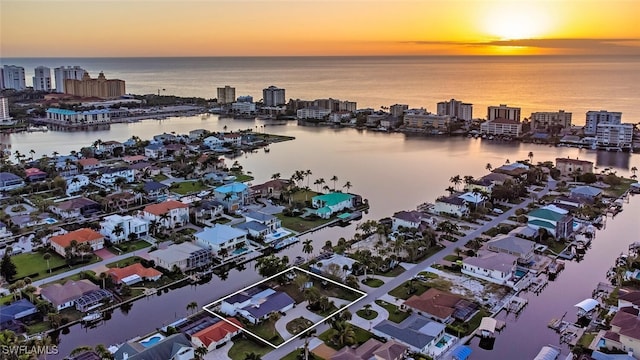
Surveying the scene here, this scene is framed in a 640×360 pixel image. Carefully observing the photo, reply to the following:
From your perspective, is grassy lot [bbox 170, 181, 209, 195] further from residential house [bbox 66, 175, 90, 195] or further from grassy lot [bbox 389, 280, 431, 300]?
grassy lot [bbox 389, 280, 431, 300]

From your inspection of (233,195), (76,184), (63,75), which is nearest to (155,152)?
(76,184)

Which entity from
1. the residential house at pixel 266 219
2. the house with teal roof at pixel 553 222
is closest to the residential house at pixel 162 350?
the residential house at pixel 266 219

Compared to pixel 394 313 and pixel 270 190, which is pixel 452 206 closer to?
pixel 270 190

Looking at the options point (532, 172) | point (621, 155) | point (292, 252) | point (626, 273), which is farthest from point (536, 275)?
point (621, 155)

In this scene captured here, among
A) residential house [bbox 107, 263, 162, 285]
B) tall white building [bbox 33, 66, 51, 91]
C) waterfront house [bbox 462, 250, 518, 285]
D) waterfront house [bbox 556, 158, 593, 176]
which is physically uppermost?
tall white building [bbox 33, 66, 51, 91]

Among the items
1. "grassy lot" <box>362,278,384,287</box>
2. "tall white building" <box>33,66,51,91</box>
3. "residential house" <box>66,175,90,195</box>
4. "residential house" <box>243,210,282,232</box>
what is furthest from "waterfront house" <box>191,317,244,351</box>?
"tall white building" <box>33,66,51,91</box>

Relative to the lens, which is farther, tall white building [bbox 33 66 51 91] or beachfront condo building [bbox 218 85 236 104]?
tall white building [bbox 33 66 51 91]
